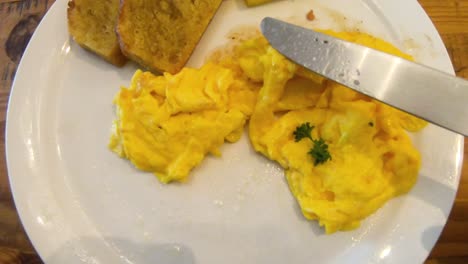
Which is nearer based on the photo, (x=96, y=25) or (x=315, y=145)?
(x=315, y=145)

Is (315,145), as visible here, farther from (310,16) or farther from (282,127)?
(310,16)

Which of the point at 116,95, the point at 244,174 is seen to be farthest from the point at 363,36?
the point at 116,95

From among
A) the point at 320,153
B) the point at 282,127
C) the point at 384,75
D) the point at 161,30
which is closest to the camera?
the point at 384,75

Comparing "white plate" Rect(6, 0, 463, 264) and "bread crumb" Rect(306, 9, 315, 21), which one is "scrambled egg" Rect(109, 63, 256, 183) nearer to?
"white plate" Rect(6, 0, 463, 264)

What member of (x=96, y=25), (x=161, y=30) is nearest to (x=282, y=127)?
(x=161, y=30)

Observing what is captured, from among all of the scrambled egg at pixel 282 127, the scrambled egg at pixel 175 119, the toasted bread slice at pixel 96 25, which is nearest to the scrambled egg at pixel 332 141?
the scrambled egg at pixel 282 127

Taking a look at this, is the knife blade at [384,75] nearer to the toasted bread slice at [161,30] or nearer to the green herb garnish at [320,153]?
the green herb garnish at [320,153]

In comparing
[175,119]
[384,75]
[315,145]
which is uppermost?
[384,75]
